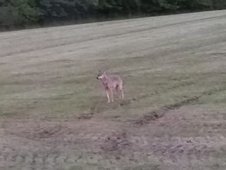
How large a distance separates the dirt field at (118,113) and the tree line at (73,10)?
1085 inches

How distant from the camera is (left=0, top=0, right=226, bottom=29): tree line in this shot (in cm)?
5178

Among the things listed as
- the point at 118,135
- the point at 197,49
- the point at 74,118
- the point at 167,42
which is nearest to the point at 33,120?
the point at 74,118

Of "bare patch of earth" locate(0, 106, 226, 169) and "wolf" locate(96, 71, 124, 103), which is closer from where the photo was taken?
"bare patch of earth" locate(0, 106, 226, 169)

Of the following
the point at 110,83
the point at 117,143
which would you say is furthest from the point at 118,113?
→ the point at 117,143

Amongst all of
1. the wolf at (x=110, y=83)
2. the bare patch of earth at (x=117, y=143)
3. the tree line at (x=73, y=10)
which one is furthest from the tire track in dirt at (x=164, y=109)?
the tree line at (x=73, y=10)

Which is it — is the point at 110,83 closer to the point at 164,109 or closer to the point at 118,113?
the point at 118,113

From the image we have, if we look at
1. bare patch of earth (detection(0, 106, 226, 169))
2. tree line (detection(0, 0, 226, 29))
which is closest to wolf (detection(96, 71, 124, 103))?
bare patch of earth (detection(0, 106, 226, 169))

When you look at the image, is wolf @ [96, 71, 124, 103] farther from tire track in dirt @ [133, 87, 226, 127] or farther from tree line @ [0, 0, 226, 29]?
tree line @ [0, 0, 226, 29]

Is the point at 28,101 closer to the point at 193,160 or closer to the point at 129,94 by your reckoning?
the point at 129,94

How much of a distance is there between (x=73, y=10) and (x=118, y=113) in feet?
144

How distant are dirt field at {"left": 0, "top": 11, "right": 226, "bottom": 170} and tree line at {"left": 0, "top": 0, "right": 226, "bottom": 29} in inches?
1085

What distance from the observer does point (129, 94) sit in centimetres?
1363

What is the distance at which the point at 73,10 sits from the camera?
55.0 metres

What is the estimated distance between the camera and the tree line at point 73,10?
170 ft
